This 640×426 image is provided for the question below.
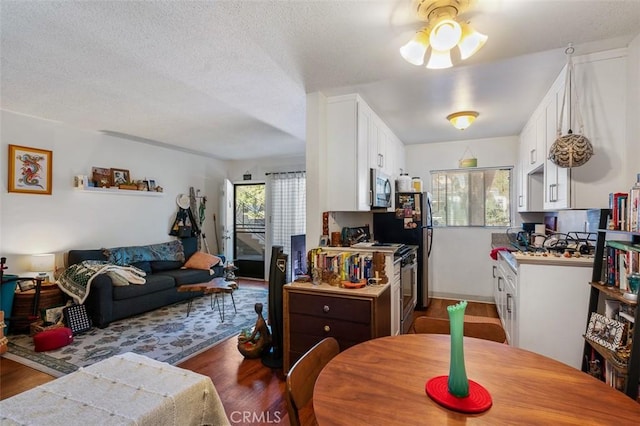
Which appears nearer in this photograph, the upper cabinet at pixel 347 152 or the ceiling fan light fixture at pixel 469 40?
the ceiling fan light fixture at pixel 469 40

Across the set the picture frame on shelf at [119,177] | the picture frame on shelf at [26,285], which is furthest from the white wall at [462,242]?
the picture frame on shelf at [26,285]

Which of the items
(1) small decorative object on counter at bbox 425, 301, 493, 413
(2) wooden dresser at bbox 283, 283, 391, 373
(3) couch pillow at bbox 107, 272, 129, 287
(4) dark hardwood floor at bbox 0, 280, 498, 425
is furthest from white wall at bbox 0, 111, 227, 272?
(1) small decorative object on counter at bbox 425, 301, 493, 413

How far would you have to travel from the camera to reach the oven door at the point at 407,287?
3139mm

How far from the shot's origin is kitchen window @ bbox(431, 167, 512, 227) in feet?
15.1

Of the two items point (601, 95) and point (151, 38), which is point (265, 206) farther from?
point (601, 95)

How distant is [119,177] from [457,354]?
16.9ft

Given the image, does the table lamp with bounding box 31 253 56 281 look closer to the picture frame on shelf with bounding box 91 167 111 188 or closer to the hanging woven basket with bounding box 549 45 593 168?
the picture frame on shelf with bounding box 91 167 111 188

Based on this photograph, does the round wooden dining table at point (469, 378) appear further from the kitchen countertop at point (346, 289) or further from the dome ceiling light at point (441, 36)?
the dome ceiling light at point (441, 36)

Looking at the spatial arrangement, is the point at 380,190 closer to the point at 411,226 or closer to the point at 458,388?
the point at 411,226

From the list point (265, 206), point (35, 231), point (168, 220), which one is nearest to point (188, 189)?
point (168, 220)

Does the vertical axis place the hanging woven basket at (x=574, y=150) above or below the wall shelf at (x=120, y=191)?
above

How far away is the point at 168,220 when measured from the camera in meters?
5.47

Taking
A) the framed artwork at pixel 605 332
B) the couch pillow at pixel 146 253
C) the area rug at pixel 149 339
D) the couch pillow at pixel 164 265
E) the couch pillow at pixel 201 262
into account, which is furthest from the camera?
the couch pillow at pixel 201 262

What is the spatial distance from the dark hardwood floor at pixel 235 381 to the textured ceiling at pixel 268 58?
2.39 meters
